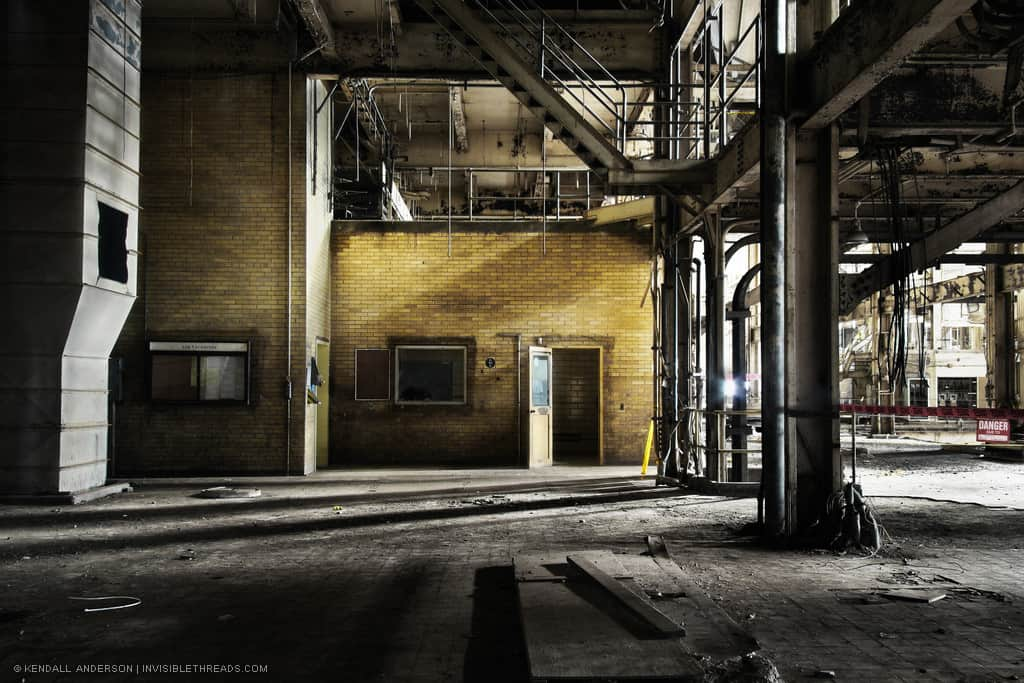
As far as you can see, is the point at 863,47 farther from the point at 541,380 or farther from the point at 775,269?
the point at 541,380

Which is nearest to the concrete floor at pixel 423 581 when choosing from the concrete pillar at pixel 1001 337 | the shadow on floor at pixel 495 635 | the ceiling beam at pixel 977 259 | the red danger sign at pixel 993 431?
the shadow on floor at pixel 495 635

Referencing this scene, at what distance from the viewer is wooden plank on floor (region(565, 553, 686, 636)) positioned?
4.66 meters

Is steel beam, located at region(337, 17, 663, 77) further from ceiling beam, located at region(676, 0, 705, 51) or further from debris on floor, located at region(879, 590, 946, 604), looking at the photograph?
debris on floor, located at region(879, 590, 946, 604)

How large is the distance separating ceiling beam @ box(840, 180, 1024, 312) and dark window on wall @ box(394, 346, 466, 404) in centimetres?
766

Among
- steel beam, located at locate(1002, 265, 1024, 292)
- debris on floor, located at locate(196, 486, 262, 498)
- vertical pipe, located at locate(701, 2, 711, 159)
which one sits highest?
vertical pipe, located at locate(701, 2, 711, 159)

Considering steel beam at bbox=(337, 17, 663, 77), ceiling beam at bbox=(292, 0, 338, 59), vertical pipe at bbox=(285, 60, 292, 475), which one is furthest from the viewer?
→ steel beam at bbox=(337, 17, 663, 77)

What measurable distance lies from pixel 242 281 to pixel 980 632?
40.8 ft

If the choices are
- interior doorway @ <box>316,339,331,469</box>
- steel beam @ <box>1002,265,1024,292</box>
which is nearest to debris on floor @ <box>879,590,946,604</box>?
interior doorway @ <box>316,339,331,469</box>

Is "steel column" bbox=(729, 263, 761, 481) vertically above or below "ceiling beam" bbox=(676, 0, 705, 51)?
below

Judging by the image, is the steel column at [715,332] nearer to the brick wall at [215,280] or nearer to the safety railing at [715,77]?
the safety railing at [715,77]

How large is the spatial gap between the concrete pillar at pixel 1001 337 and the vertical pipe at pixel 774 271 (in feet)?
56.5

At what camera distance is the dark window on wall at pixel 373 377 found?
15.9 metres

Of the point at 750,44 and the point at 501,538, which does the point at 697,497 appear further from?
the point at 750,44

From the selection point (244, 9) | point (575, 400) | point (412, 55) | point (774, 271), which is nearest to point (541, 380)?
point (575, 400)
